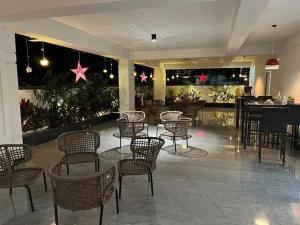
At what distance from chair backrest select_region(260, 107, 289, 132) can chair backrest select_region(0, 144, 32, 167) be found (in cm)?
390

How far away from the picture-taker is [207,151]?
5.14 meters

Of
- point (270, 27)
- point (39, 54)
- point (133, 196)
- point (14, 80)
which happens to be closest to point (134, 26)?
point (14, 80)

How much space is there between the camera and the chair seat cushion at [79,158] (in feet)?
11.2

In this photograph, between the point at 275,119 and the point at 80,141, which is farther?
the point at 275,119

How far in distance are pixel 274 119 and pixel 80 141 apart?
3.41 metres

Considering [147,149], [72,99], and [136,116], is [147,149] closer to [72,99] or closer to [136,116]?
[136,116]

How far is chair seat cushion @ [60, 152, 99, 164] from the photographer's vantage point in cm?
341

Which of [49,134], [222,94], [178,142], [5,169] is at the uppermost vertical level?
[222,94]

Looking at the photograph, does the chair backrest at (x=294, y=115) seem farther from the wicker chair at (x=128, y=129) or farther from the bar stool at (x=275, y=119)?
the wicker chair at (x=128, y=129)

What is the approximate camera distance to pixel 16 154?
3.18 m

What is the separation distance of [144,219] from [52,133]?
451 cm

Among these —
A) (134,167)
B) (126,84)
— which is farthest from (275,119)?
(126,84)

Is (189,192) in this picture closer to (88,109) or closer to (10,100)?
(10,100)

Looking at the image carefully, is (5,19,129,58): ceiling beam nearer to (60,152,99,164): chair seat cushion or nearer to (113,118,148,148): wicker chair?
(113,118,148,148): wicker chair
